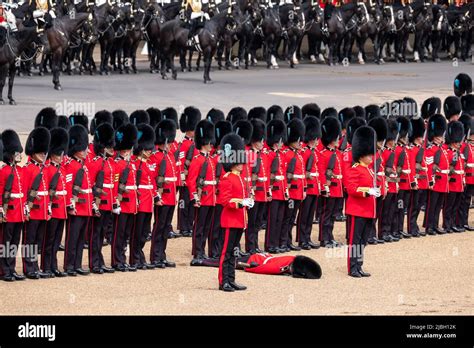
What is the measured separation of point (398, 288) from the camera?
14297 millimetres

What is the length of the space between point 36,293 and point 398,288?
3408 millimetres

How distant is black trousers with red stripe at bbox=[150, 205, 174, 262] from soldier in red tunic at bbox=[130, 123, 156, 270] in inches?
Answer: 3.8

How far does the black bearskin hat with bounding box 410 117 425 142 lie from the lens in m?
18.0

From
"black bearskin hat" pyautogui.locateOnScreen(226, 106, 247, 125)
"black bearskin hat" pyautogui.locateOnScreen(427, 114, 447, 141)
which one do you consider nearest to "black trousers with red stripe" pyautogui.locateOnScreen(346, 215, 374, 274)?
"black bearskin hat" pyautogui.locateOnScreen(427, 114, 447, 141)

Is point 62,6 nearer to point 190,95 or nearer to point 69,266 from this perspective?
point 190,95

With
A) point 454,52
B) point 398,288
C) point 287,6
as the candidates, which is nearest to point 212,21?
point 287,6

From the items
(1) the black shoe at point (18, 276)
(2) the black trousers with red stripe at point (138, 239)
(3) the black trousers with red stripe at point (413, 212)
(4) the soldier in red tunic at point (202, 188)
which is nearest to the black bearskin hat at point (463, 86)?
(3) the black trousers with red stripe at point (413, 212)

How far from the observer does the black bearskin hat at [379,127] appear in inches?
668

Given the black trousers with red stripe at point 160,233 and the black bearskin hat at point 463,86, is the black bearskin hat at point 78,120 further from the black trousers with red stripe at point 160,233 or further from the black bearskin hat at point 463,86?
the black bearskin hat at point 463,86

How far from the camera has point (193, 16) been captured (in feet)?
108

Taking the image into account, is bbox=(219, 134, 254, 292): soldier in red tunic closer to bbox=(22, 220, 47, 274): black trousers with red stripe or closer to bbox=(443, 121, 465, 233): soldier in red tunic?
bbox=(22, 220, 47, 274): black trousers with red stripe

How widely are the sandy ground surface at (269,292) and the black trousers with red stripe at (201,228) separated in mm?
203

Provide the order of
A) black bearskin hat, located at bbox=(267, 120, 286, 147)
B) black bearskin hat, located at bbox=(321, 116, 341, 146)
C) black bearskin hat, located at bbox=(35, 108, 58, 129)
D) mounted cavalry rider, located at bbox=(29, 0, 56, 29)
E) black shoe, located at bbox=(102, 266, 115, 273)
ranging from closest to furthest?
black shoe, located at bbox=(102, 266, 115, 273), black bearskin hat, located at bbox=(267, 120, 286, 147), black bearskin hat, located at bbox=(35, 108, 58, 129), black bearskin hat, located at bbox=(321, 116, 341, 146), mounted cavalry rider, located at bbox=(29, 0, 56, 29)

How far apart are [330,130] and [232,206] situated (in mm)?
3627
